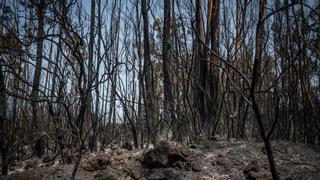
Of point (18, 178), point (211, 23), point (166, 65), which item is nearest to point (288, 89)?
point (211, 23)

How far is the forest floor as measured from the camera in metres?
3.61

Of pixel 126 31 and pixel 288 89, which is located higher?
pixel 126 31

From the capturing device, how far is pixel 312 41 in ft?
14.3

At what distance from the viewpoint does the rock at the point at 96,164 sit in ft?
13.6

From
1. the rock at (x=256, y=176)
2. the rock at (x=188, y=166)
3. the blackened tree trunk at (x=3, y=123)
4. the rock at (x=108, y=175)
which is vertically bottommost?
the rock at (x=108, y=175)

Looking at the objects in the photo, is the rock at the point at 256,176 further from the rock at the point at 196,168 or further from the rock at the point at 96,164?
the rock at the point at 96,164

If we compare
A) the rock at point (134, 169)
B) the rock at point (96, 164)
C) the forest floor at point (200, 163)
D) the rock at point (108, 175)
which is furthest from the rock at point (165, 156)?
the rock at point (96, 164)

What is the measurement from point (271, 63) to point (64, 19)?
428 centimetres

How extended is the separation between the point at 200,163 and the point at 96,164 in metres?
1.37

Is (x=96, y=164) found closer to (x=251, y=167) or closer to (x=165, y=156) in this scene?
(x=165, y=156)

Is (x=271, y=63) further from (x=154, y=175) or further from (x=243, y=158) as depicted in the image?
(x=154, y=175)

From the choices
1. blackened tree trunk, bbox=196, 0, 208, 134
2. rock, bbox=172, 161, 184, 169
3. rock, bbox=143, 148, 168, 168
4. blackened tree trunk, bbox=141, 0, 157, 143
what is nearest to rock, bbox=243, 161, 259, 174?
rock, bbox=172, 161, 184, 169

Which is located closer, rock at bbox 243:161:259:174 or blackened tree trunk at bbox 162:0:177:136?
rock at bbox 243:161:259:174

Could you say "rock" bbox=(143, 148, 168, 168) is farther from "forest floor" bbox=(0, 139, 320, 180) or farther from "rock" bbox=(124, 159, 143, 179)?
"rock" bbox=(124, 159, 143, 179)
